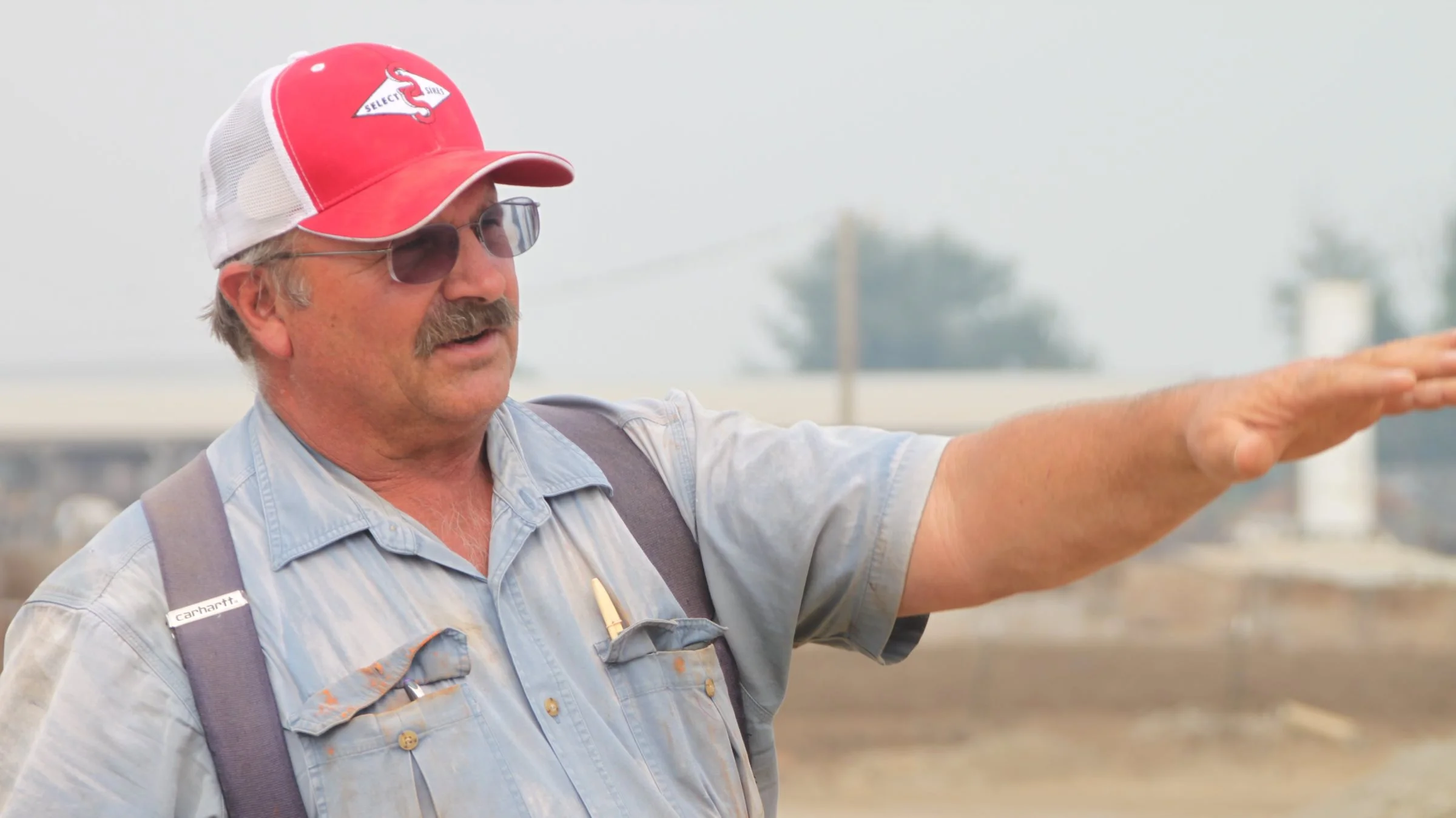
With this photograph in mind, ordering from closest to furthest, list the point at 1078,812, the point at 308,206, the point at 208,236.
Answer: the point at 308,206 < the point at 208,236 < the point at 1078,812

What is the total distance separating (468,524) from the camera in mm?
1784

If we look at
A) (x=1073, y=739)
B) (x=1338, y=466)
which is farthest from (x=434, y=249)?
(x=1338, y=466)

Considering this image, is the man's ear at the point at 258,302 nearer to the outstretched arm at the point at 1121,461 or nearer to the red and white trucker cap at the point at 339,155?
the red and white trucker cap at the point at 339,155

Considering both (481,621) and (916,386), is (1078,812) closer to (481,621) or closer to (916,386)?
(916,386)

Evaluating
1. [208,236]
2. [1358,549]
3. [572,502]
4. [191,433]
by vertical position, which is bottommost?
[1358,549]

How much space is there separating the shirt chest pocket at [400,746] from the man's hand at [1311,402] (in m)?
0.84

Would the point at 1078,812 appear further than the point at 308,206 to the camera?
Yes

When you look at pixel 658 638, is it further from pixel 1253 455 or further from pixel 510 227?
pixel 1253 455

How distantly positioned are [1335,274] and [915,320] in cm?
371

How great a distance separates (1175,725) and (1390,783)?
2.76 meters

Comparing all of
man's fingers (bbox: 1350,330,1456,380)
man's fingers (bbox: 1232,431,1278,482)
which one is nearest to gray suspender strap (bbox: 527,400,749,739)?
man's fingers (bbox: 1232,431,1278,482)

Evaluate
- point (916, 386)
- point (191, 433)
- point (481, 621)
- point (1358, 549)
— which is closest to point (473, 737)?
point (481, 621)

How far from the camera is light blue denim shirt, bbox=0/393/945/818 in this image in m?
1.50

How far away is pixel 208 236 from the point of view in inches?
72.0
